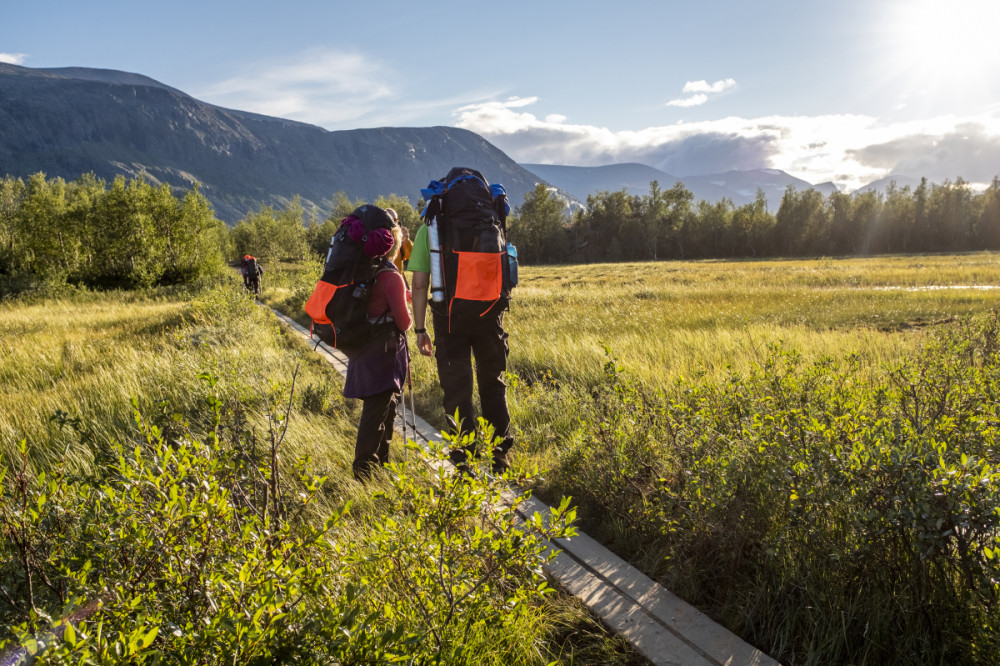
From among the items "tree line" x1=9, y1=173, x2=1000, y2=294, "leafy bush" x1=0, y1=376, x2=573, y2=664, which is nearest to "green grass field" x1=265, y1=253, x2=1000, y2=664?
"leafy bush" x1=0, y1=376, x2=573, y2=664

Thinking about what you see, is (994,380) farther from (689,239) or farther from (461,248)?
(689,239)

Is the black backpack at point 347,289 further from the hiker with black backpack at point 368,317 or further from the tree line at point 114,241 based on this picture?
the tree line at point 114,241

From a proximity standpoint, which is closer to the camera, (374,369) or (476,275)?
(476,275)

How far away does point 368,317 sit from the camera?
4336 mm

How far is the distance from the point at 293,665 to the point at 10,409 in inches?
315

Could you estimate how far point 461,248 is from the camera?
409cm

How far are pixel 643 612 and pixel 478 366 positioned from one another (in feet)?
7.85

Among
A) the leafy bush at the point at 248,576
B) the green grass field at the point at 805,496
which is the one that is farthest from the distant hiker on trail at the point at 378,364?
the leafy bush at the point at 248,576

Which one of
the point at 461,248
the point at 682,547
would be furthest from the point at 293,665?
the point at 461,248

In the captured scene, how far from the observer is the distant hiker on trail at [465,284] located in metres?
4.08

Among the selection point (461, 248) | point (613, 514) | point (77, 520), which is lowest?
point (613, 514)

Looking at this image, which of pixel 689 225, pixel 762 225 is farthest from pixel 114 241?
pixel 762 225

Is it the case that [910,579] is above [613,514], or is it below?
above

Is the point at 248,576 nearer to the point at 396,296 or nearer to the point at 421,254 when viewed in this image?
the point at 396,296
